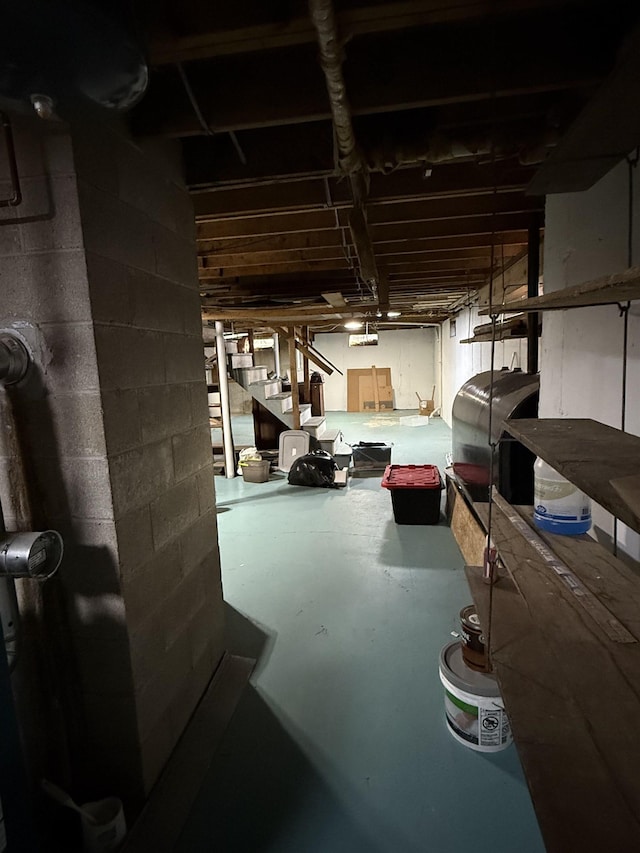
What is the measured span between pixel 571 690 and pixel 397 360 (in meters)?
10.2

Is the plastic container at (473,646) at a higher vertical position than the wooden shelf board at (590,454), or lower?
lower

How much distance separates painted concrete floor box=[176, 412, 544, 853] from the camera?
135 centimetres

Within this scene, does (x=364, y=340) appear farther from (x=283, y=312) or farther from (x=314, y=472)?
(x=314, y=472)

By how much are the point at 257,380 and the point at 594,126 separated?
5.10 m

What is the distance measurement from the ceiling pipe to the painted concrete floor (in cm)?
203

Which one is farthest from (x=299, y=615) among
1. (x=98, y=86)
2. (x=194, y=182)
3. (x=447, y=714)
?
(x=98, y=86)

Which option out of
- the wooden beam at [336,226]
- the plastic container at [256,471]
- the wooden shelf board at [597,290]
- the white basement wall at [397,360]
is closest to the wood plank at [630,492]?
the wooden shelf board at [597,290]

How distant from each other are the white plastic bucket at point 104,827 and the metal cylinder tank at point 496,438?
163 centimetres

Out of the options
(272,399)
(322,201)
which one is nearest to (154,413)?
(322,201)

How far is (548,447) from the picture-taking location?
96 centimetres

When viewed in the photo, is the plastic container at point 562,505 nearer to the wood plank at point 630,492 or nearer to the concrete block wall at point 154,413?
the wood plank at point 630,492

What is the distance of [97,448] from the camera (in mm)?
1247

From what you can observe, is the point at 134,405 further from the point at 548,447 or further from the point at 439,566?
the point at 439,566

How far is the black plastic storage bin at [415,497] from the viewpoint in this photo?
3.58m
